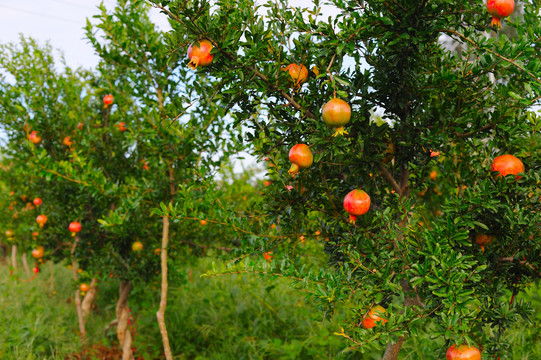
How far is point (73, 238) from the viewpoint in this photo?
414 cm

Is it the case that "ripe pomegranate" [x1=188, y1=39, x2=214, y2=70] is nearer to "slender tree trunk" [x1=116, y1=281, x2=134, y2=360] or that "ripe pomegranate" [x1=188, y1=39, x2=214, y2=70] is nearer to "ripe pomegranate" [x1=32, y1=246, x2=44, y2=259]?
"slender tree trunk" [x1=116, y1=281, x2=134, y2=360]

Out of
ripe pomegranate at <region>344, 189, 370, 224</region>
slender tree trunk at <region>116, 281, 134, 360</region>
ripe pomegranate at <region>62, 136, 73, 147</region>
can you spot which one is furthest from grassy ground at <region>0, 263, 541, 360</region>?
ripe pomegranate at <region>344, 189, 370, 224</region>

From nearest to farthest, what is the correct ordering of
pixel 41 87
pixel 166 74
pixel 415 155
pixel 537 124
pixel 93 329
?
pixel 537 124
pixel 415 155
pixel 166 74
pixel 41 87
pixel 93 329

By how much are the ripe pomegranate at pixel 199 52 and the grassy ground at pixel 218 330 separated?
256 cm

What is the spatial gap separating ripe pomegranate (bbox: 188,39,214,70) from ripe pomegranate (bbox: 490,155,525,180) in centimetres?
124

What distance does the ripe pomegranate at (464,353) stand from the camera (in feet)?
4.45

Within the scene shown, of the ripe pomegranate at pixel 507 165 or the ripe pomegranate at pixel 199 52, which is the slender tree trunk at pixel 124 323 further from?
the ripe pomegranate at pixel 507 165

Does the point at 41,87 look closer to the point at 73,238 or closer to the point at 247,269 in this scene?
the point at 73,238

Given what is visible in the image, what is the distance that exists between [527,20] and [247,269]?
149 cm

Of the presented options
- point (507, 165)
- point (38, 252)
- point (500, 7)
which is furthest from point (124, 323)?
point (500, 7)

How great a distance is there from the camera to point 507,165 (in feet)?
5.02

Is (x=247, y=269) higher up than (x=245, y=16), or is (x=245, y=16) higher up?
(x=245, y=16)

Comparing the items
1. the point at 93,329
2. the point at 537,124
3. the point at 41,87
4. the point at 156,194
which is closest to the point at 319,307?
the point at 537,124

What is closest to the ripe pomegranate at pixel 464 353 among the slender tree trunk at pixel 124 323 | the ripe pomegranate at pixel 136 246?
the ripe pomegranate at pixel 136 246
